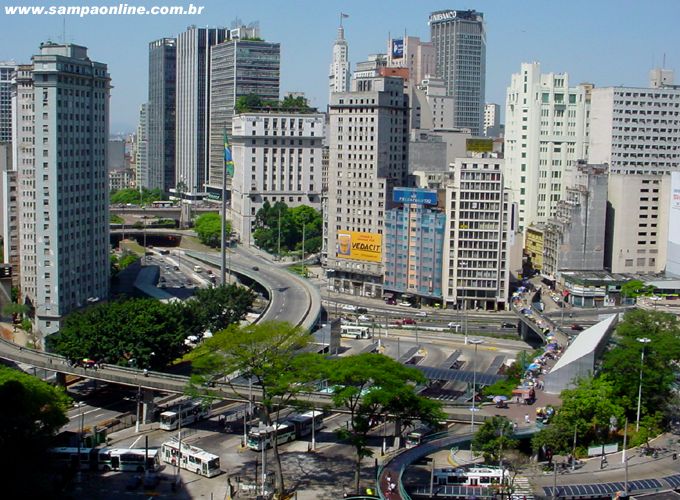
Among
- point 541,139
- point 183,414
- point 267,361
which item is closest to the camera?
point 267,361

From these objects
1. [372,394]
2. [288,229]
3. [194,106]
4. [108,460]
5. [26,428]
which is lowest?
[108,460]

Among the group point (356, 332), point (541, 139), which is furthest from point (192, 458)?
point (541, 139)

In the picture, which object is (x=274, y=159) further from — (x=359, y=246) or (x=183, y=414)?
(x=183, y=414)

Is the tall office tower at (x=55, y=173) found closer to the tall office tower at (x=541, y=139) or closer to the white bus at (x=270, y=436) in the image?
the white bus at (x=270, y=436)

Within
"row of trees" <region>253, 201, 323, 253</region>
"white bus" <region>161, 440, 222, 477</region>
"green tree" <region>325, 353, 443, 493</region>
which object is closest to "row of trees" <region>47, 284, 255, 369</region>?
"white bus" <region>161, 440, 222, 477</region>

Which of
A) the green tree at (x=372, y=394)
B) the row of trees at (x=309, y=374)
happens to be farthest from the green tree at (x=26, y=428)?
the green tree at (x=372, y=394)

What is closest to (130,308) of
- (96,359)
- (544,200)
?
(96,359)
